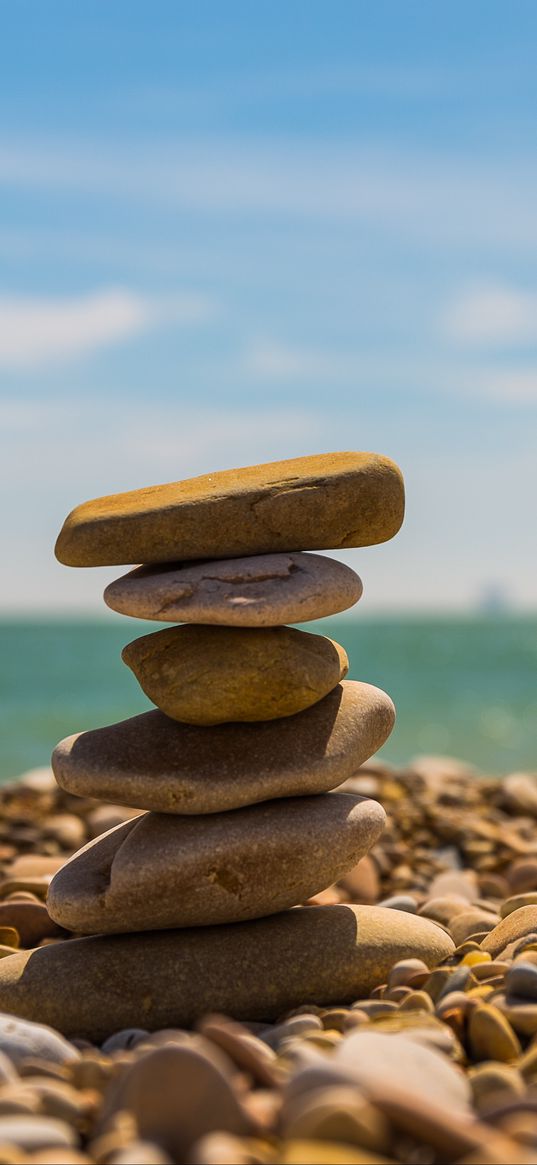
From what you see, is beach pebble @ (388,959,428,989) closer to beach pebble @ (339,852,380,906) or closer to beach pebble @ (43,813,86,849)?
beach pebble @ (339,852,380,906)

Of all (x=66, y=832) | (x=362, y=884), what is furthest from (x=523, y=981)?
(x=66, y=832)

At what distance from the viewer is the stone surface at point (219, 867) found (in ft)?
14.2

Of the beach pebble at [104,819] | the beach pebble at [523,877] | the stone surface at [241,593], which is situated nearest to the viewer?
the stone surface at [241,593]

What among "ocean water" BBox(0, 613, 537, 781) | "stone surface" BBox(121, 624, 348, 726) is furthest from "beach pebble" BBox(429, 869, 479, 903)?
"ocean water" BBox(0, 613, 537, 781)

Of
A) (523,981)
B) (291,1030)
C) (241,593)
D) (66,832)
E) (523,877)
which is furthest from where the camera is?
(66,832)

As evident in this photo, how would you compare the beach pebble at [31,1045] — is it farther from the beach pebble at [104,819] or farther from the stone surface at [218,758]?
the beach pebble at [104,819]

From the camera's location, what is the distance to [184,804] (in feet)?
14.4

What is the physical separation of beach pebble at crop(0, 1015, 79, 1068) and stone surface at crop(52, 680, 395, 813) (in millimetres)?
1224

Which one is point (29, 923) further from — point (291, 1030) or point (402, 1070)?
point (402, 1070)

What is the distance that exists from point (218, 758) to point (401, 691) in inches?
1060

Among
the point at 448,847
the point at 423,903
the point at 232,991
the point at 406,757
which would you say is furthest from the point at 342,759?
the point at 406,757

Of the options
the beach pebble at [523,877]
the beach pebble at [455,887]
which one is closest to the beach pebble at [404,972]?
the beach pebble at [455,887]

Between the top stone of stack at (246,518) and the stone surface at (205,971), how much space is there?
4.61ft

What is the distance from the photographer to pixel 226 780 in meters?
4.37
